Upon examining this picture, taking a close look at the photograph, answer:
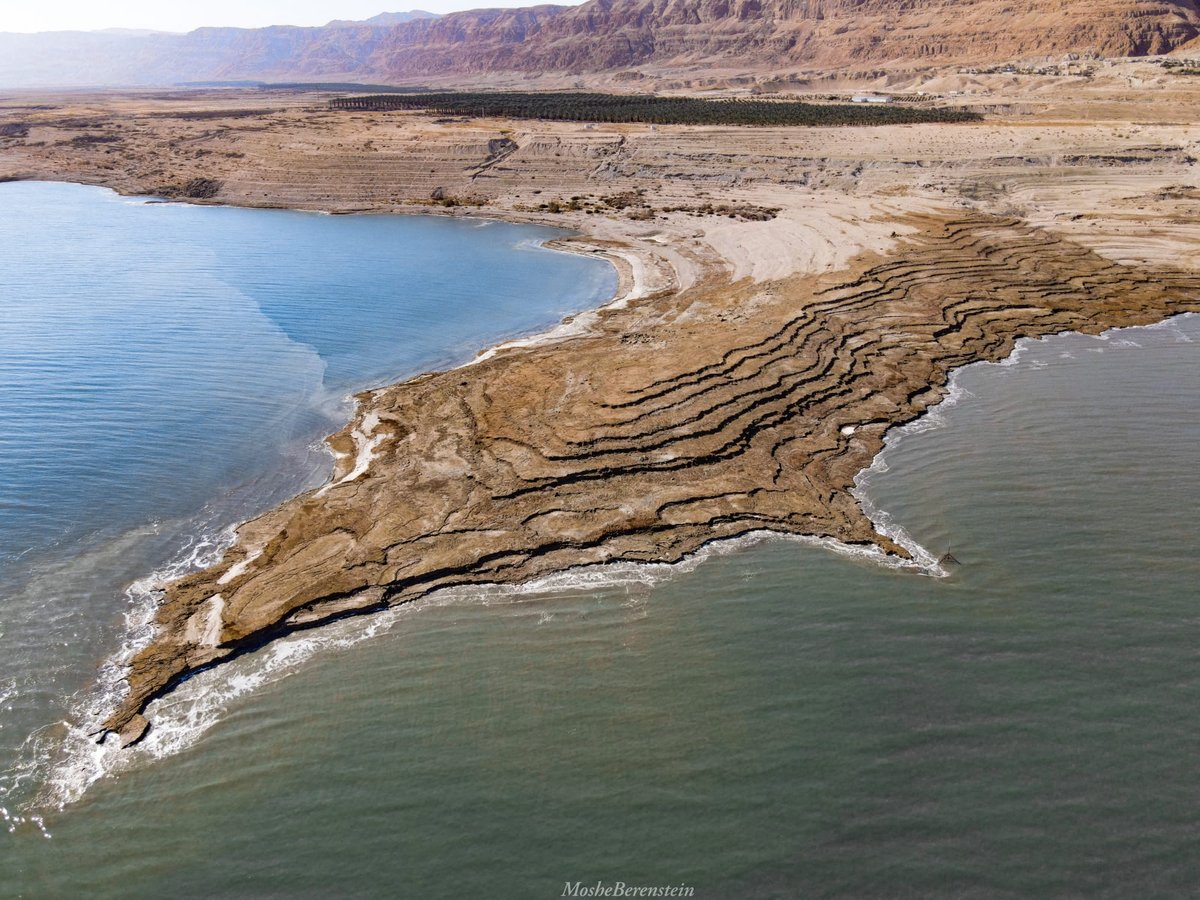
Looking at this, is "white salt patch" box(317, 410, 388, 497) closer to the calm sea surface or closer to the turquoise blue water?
the turquoise blue water

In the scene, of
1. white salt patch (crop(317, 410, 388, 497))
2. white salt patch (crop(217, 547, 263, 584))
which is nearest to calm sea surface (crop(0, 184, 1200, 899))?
white salt patch (crop(317, 410, 388, 497))

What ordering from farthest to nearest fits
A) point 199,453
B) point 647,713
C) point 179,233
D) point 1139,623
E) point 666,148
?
1. point 666,148
2. point 179,233
3. point 199,453
4. point 1139,623
5. point 647,713

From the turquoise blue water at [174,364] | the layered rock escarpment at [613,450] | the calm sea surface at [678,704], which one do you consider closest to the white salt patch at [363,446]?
the layered rock escarpment at [613,450]

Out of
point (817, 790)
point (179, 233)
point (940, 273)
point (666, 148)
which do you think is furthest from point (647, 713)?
point (666, 148)

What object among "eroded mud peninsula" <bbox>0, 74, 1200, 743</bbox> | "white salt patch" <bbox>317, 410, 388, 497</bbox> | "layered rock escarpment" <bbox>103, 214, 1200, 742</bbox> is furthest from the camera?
"white salt patch" <bbox>317, 410, 388, 497</bbox>

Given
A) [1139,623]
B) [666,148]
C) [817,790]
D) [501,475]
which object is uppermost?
[666,148]

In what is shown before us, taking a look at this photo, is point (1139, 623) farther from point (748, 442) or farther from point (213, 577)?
point (213, 577)
